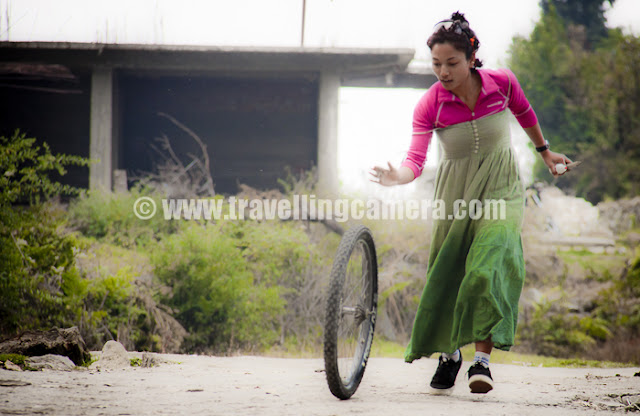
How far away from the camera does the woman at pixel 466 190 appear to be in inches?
135

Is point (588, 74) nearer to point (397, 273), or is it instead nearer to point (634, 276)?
point (634, 276)

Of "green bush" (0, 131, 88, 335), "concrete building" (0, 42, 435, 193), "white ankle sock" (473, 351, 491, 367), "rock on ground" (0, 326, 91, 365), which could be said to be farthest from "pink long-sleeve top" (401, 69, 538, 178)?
"concrete building" (0, 42, 435, 193)

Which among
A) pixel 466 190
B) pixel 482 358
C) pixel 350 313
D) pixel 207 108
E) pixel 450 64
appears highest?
pixel 207 108

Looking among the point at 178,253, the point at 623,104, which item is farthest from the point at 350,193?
the point at 623,104

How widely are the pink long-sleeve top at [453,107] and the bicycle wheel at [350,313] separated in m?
0.58

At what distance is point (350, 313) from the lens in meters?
3.48

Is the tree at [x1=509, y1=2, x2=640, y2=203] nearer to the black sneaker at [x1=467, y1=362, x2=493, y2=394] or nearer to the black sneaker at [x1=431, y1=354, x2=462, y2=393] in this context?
the black sneaker at [x1=431, y1=354, x2=462, y2=393]

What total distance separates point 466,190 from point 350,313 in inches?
39.9

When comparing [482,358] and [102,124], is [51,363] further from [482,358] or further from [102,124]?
[102,124]

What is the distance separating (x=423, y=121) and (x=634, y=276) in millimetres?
7193

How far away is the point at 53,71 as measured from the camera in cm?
1196

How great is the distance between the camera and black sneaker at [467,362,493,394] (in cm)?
329

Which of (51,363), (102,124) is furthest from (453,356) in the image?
(102,124)

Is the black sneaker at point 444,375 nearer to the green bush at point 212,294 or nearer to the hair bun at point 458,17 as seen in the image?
the hair bun at point 458,17
